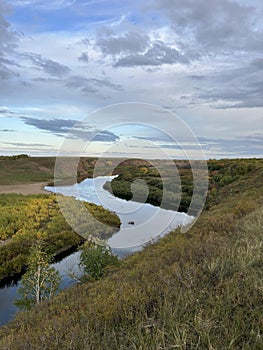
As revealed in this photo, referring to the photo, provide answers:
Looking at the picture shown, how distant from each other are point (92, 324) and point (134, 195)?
1984 inches

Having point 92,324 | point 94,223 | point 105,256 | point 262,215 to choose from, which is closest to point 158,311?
point 92,324

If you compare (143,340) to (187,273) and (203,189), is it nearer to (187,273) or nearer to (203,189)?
(187,273)

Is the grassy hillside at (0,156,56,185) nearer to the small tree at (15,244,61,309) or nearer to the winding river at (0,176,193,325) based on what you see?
the winding river at (0,176,193,325)

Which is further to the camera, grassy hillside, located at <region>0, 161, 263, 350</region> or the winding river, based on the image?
the winding river

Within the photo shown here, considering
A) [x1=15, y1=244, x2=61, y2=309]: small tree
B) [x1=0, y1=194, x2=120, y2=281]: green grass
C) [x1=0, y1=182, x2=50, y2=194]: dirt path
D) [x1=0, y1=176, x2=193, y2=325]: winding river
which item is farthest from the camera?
[x1=0, y1=182, x2=50, y2=194]: dirt path

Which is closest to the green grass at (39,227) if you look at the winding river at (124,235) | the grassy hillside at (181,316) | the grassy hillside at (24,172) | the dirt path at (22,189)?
the winding river at (124,235)

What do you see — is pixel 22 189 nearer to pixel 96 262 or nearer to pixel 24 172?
pixel 24 172

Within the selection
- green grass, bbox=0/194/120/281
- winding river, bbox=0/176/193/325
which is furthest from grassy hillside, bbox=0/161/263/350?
green grass, bbox=0/194/120/281

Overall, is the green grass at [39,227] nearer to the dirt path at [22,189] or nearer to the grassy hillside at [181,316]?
the dirt path at [22,189]

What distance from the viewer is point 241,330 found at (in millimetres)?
3703

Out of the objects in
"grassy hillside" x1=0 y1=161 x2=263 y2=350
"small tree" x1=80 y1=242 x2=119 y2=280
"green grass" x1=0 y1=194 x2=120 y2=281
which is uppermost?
"grassy hillside" x1=0 y1=161 x2=263 y2=350

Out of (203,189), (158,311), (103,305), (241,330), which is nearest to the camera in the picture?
(241,330)

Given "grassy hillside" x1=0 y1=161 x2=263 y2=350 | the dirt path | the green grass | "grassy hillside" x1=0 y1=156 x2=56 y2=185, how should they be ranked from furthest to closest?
1. "grassy hillside" x1=0 y1=156 x2=56 y2=185
2. the dirt path
3. the green grass
4. "grassy hillside" x1=0 y1=161 x2=263 y2=350

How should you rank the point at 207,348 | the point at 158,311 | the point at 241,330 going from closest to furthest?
the point at 207,348 < the point at 241,330 < the point at 158,311
